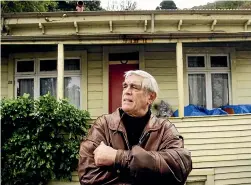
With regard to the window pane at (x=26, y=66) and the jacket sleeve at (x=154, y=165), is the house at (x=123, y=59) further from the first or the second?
the jacket sleeve at (x=154, y=165)

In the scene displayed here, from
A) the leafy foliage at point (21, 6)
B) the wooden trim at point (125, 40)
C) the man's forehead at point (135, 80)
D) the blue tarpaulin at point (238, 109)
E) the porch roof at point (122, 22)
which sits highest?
the leafy foliage at point (21, 6)

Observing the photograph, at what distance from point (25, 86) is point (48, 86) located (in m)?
0.63

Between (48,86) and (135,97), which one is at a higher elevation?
(48,86)

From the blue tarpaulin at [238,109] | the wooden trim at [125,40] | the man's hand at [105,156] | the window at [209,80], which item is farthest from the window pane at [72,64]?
the man's hand at [105,156]

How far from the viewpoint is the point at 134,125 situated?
5.67ft

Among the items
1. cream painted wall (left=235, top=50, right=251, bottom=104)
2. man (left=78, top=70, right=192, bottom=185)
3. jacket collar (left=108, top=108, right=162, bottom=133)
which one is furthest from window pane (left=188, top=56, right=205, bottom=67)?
jacket collar (left=108, top=108, right=162, bottom=133)

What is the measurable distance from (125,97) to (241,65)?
7.10 metres

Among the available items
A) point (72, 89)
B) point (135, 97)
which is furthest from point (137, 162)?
point (72, 89)

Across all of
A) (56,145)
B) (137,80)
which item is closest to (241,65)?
(56,145)

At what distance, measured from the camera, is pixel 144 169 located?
1455 mm

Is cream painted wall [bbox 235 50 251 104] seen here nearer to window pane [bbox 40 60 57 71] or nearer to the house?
the house

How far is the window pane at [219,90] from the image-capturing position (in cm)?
812

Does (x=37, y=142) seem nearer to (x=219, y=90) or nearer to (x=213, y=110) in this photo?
(x=213, y=110)

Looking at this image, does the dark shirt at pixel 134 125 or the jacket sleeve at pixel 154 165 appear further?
the dark shirt at pixel 134 125
